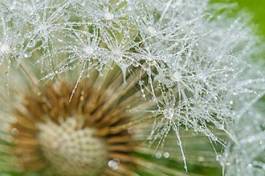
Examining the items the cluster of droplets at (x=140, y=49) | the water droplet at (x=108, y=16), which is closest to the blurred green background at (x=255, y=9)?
the cluster of droplets at (x=140, y=49)

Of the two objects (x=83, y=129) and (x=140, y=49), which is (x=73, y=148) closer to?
(x=83, y=129)

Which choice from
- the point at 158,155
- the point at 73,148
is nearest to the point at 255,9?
the point at 158,155

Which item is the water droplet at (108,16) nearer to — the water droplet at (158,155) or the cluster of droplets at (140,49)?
the cluster of droplets at (140,49)

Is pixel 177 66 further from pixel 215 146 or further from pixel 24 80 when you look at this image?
pixel 24 80

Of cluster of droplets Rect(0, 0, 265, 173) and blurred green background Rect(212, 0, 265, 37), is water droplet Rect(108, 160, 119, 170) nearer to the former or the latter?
cluster of droplets Rect(0, 0, 265, 173)

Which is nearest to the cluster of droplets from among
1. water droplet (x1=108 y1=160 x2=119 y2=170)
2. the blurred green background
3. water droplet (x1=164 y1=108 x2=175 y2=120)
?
water droplet (x1=164 y1=108 x2=175 y2=120)

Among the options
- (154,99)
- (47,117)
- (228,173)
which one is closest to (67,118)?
(47,117)
